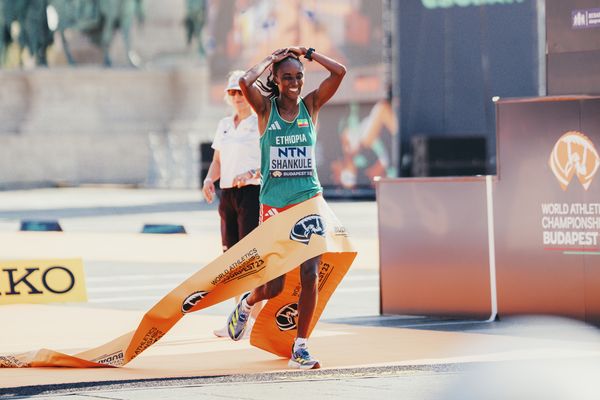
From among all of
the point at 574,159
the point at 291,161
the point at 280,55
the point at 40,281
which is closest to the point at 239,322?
the point at 291,161

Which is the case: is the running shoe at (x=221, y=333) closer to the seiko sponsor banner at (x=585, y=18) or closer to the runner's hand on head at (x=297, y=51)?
the runner's hand on head at (x=297, y=51)

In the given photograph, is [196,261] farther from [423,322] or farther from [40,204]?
[40,204]

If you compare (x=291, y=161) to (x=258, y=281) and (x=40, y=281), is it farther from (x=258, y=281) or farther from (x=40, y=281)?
(x=40, y=281)

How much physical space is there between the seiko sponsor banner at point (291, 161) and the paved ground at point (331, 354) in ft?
3.75

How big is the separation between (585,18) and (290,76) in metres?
3.21

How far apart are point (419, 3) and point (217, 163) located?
22.2 meters

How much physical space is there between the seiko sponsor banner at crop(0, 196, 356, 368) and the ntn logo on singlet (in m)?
2.51

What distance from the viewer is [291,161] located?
31.3 ft

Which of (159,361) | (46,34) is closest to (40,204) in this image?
(46,34)

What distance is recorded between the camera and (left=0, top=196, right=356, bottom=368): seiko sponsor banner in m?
9.45

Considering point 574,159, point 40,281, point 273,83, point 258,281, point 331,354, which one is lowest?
point 331,354

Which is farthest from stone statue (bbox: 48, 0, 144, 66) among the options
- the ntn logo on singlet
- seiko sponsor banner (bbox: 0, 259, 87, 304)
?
the ntn logo on singlet

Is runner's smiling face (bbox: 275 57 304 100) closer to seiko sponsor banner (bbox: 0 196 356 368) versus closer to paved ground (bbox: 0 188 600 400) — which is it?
seiko sponsor banner (bbox: 0 196 356 368)

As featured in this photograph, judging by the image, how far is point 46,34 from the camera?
55344 mm
